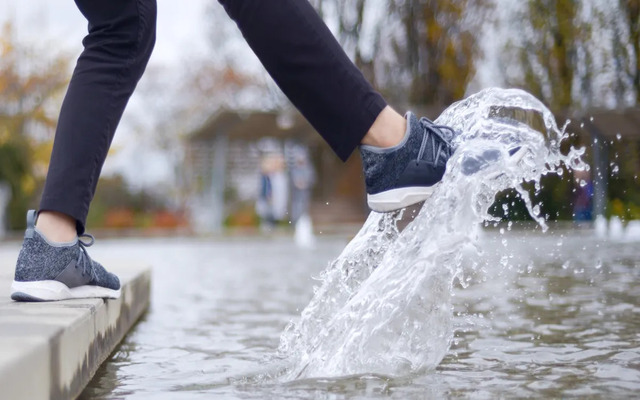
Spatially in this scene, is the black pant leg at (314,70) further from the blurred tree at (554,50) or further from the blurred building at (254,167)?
the blurred building at (254,167)

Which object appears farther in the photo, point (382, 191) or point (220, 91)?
point (220, 91)

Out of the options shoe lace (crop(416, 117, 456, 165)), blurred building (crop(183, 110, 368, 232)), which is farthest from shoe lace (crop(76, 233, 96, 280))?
blurred building (crop(183, 110, 368, 232))

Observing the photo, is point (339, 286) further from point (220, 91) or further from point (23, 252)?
point (220, 91)

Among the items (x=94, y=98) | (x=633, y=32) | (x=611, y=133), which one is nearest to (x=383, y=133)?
(x=94, y=98)

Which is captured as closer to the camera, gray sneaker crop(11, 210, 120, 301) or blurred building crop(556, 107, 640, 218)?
gray sneaker crop(11, 210, 120, 301)

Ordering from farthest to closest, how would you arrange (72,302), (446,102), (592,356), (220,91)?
1. (220,91)
2. (446,102)
3. (592,356)
4. (72,302)

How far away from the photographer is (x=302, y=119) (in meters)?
22.8

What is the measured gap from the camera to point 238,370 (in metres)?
2.33

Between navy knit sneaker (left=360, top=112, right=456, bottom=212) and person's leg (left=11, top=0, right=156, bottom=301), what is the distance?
2.05 feet

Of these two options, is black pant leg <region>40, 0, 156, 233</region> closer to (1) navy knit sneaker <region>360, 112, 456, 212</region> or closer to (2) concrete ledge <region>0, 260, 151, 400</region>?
(2) concrete ledge <region>0, 260, 151, 400</region>


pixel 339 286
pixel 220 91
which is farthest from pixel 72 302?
pixel 220 91

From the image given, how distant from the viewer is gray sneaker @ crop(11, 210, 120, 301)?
221 cm

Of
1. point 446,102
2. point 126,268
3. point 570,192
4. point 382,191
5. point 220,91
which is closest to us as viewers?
point 382,191

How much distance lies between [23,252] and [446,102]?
12777 millimetres
